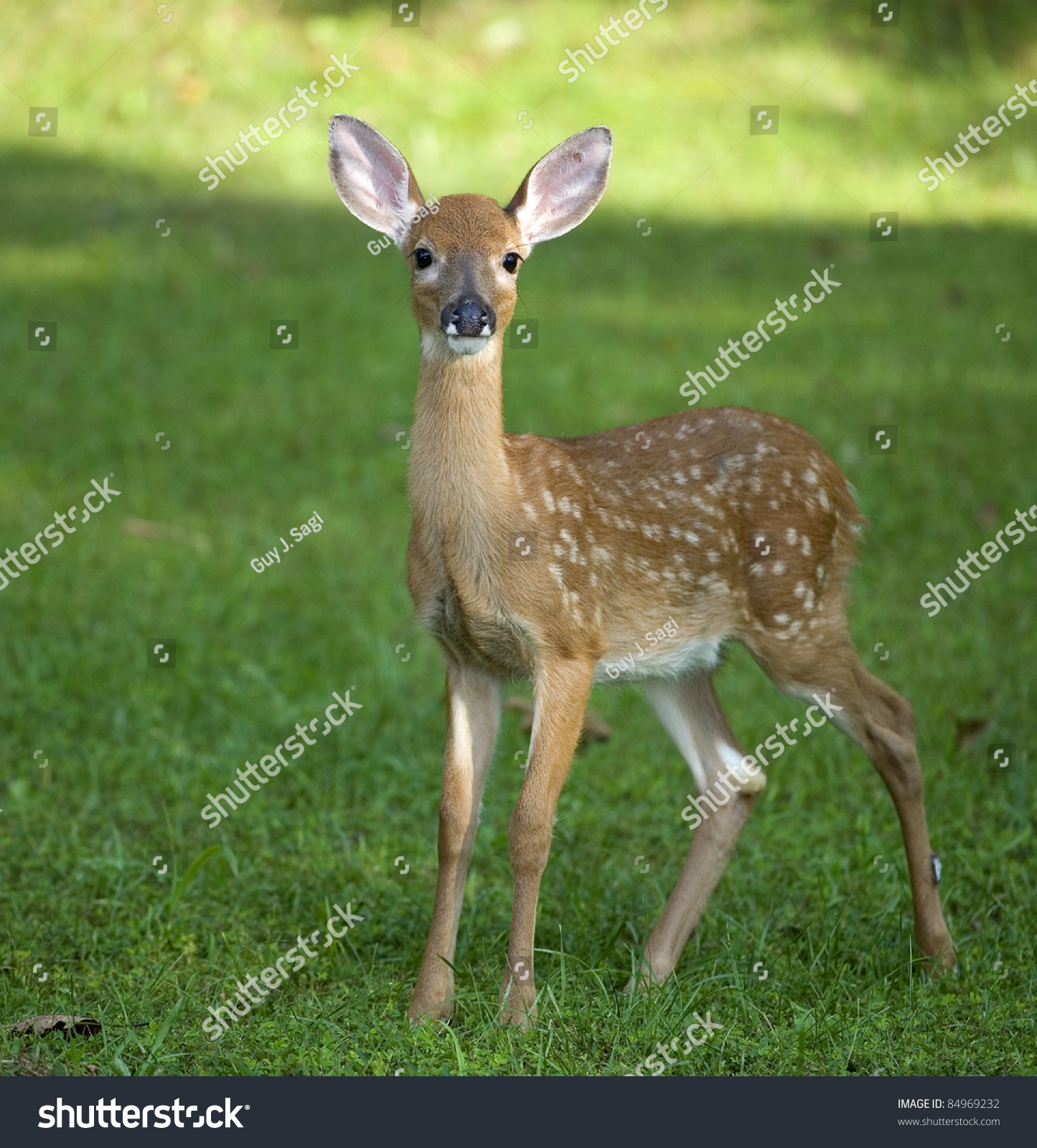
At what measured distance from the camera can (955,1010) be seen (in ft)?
14.0

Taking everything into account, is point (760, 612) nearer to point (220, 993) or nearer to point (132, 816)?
point (220, 993)

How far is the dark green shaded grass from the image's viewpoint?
4.28 metres

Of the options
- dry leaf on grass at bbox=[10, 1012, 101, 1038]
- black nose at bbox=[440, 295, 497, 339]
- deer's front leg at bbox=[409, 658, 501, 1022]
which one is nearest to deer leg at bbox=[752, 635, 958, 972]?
deer's front leg at bbox=[409, 658, 501, 1022]

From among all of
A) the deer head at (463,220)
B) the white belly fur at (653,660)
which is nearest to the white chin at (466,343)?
the deer head at (463,220)

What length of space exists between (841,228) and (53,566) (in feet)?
21.5

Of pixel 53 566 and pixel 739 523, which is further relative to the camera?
pixel 53 566

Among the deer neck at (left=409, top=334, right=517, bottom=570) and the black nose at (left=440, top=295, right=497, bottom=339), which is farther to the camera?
the deer neck at (left=409, top=334, right=517, bottom=570)

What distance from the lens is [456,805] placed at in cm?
447

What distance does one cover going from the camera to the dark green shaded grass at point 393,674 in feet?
14.0

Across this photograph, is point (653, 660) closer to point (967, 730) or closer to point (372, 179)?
point (372, 179)

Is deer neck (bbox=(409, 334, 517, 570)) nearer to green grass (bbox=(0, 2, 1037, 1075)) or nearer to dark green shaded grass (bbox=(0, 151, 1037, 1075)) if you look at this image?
green grass (bbox=(0, 2, 1037, 1075))

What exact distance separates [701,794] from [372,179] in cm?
208

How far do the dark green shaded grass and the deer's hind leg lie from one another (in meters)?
0.14
